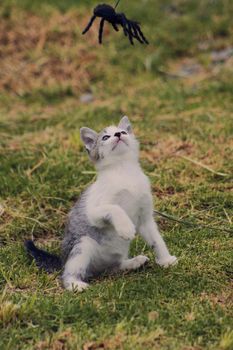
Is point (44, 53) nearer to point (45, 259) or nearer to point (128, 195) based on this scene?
point (45, 259)

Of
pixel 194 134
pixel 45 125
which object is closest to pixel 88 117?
pixel 45 125

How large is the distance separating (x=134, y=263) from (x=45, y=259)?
2.07 feet

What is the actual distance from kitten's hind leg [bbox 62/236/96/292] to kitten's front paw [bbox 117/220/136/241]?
1.20 feet

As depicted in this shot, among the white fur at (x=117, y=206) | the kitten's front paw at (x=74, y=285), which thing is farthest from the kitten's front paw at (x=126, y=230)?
the kitten's front paw at (x=74, y=285)

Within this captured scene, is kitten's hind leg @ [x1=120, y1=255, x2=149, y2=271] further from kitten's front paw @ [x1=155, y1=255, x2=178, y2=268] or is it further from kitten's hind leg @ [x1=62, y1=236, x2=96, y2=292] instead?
kitten's hind leg @ [x1=62, y1=236, x2=96, y2=292]

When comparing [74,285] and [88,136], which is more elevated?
[88,136]

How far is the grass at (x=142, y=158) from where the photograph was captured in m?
3.90

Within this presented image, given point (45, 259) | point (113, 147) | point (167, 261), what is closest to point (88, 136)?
point (113, 147)

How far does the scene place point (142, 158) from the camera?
6738 mm

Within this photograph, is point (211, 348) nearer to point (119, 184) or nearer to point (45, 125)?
point (119, 184)

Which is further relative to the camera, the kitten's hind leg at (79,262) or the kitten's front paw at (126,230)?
the kitten's hind leg at (79,262)

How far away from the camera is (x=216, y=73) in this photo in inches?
356

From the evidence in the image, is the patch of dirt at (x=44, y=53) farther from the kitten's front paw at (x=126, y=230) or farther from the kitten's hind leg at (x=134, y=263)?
the kitten's front paw at (x=126, y=230)

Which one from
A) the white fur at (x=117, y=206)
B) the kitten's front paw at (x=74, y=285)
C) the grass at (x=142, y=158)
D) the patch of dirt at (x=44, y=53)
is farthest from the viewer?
the patch of dirt at (x=44, y=53)
